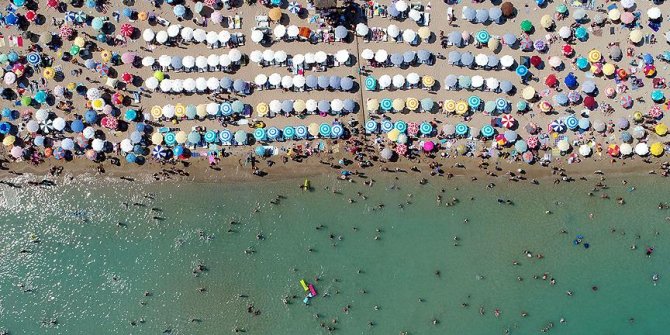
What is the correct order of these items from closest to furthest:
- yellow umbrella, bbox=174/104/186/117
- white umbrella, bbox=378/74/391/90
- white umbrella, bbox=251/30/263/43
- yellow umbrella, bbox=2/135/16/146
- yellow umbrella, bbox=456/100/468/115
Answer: yellow umbrella, bbox=2/135/16/146, yellow umbrella, bbox=174/104/186/117, white umbrella, bbox=251/30/263/43, white umbrella, bbox=378/74/391/90, yellow umbrella, bbox=456/100/468/115

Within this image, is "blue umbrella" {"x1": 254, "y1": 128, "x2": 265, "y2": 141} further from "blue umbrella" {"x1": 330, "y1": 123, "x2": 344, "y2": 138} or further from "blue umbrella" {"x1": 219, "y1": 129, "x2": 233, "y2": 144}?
"blue umbrella" {"x1": 330, "y1": 123, "x2": 344, "y2": 138}

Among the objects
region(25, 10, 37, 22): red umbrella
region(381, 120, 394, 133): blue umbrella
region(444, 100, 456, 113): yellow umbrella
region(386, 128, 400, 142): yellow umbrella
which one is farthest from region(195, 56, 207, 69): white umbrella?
region(444, 100, 456, 113): yellow umbrella

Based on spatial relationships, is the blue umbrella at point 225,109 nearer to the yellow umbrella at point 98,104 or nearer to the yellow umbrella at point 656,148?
the yellow umbrella at point 98,104

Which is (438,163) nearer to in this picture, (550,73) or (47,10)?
(550,73)

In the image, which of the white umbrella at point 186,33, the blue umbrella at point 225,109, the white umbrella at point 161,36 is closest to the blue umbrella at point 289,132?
the blue umbrella at point 225,109

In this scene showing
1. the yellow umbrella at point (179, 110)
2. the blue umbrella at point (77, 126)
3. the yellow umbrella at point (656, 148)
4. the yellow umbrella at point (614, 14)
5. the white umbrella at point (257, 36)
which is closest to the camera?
the blue umbrella at point (77, 126)

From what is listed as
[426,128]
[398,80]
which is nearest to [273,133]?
[398,80]

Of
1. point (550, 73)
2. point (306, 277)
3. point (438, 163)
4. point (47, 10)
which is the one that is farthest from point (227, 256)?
point (550, 73)
